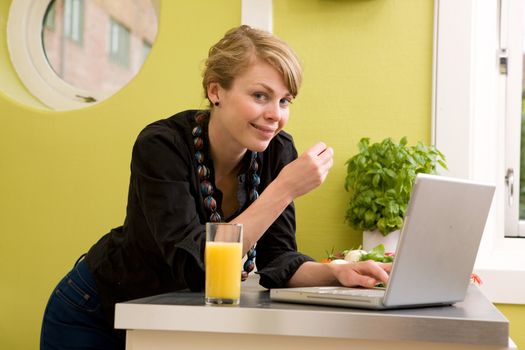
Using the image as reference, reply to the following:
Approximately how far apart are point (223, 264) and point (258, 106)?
1.58 ft

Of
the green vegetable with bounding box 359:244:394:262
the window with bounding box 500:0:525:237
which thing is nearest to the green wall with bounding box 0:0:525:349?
the window with bounding box 500:0:525:237

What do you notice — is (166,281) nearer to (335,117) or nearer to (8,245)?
(335,117)

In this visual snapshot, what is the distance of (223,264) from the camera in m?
1.35

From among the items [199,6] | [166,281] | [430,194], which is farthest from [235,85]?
[199,6]

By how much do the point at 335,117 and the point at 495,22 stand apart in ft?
2.39

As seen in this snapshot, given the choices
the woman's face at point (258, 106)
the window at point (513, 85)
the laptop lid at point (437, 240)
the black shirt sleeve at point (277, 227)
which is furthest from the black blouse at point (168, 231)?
the window at point (513, 85)

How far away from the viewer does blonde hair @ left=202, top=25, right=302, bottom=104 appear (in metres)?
1.73

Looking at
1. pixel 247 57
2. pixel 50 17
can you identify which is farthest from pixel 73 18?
pixel 247 57

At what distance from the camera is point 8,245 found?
2881mm

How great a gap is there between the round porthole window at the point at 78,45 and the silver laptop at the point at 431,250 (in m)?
1.87

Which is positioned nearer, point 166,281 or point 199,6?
point 166,281

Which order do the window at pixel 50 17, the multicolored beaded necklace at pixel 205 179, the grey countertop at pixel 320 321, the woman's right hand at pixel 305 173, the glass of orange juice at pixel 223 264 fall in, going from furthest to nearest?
1. the window at pixel 50 17
2. the multicolored beaded necklace at pixel 205 179
3. the woman's right hand at pixel 305 173
4. the glass of orange juice at pixel 223 264
5. the grey countertop at pixel 320 321

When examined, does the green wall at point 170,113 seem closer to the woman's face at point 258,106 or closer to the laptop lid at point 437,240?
the woman's face at point 258,106

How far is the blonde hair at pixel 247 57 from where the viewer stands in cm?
173
